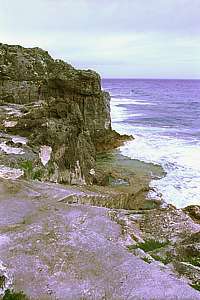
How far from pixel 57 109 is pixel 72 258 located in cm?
1956

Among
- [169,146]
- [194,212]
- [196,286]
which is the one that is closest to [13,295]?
[196,286]

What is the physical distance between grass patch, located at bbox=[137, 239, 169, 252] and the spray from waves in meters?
11.2

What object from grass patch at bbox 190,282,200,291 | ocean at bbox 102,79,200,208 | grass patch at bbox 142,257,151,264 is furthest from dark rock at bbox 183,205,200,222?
grass patch at bbox 190,282,200,291

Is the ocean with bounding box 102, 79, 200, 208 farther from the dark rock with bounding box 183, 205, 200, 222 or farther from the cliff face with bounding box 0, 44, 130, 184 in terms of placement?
the cliff face with bounding box 0, 44, 130, 184

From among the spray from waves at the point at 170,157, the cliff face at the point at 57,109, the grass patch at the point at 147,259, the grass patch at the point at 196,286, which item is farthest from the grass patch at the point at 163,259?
the spray from waves at the point at 170,157

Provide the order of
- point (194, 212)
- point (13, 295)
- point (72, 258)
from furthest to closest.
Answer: point (194, 212)
point (72, 258)
point (13, 295)

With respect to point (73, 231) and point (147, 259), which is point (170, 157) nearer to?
point (73, 231)

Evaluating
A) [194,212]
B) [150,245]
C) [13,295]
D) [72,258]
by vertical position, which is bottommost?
[194,212]

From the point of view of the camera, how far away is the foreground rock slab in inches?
324

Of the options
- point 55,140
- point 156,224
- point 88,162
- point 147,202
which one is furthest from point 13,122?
point 156,224

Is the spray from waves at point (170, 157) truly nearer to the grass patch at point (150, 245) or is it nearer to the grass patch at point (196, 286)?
the grass patch at point (150, 245)

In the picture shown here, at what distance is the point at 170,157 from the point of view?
34.5 meters

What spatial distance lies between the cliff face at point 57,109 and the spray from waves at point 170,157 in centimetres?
350

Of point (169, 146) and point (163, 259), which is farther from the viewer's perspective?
point (169, 146)
